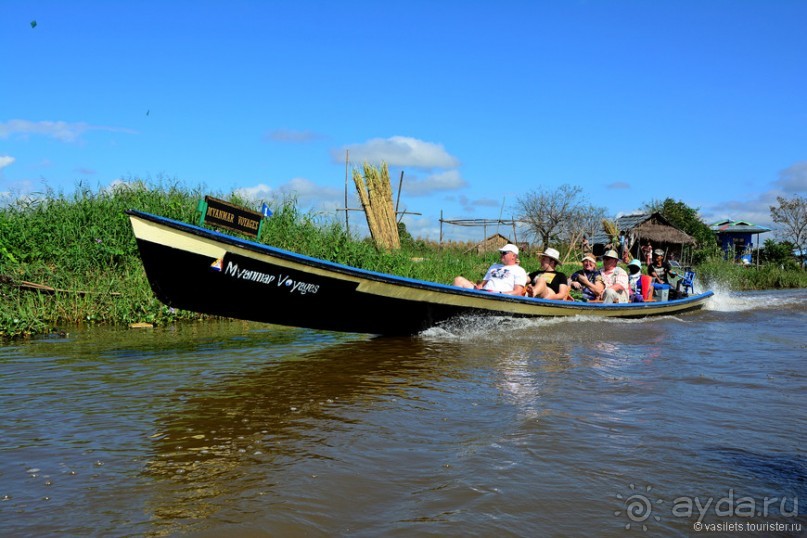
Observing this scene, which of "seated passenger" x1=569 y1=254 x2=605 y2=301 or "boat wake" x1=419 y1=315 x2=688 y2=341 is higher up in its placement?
"seated passenger" x1=569 y1=254 x2=605 y2=301

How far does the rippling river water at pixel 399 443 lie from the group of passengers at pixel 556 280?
2168 mm

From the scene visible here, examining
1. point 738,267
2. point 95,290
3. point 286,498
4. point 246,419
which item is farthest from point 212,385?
point 738,267

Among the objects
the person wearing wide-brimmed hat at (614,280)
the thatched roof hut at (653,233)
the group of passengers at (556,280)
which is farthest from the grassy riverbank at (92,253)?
the thatched roof hut at (653,233)

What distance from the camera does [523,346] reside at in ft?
24.4

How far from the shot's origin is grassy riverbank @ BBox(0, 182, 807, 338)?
8961 mm

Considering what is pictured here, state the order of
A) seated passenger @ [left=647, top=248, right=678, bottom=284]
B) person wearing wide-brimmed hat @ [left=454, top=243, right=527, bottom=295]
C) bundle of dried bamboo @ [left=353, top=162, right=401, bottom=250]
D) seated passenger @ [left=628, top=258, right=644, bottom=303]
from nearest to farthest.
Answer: person wearing wide-brimmed hat @ [left=454, top=243, right=527, bottom=295] < seated passenger @ [left=628, top=258, right=644, bottom=303] < seated passenger @ [left=647, top=248, right=678, bottom=284] < bundle of dried bamboo @ [left=353, top=162, right=401, bottom=250]

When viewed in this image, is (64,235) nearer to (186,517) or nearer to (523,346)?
(523,346)

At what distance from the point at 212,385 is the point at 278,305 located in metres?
1.51

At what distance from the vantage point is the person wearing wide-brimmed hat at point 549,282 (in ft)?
31.3

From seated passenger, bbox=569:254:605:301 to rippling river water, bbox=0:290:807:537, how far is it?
12.2 feet

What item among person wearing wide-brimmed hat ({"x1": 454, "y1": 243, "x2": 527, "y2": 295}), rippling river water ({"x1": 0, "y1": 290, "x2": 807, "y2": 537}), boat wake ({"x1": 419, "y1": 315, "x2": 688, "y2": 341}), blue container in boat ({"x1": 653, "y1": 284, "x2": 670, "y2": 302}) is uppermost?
person wearing wide-brimmed hat ({"x1": 454, "y1": 243, "x2": 527, "y2": 295})

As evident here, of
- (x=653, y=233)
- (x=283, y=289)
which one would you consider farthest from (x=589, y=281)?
(x=653, y=233)

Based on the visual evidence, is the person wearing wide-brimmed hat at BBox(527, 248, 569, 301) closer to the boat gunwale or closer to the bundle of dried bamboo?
the boat gunwale

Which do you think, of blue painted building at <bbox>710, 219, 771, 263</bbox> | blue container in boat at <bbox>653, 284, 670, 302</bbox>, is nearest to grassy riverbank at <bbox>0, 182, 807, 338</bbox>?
blue container in boat at <bbox>653, 284, 670, 302</bbox>
